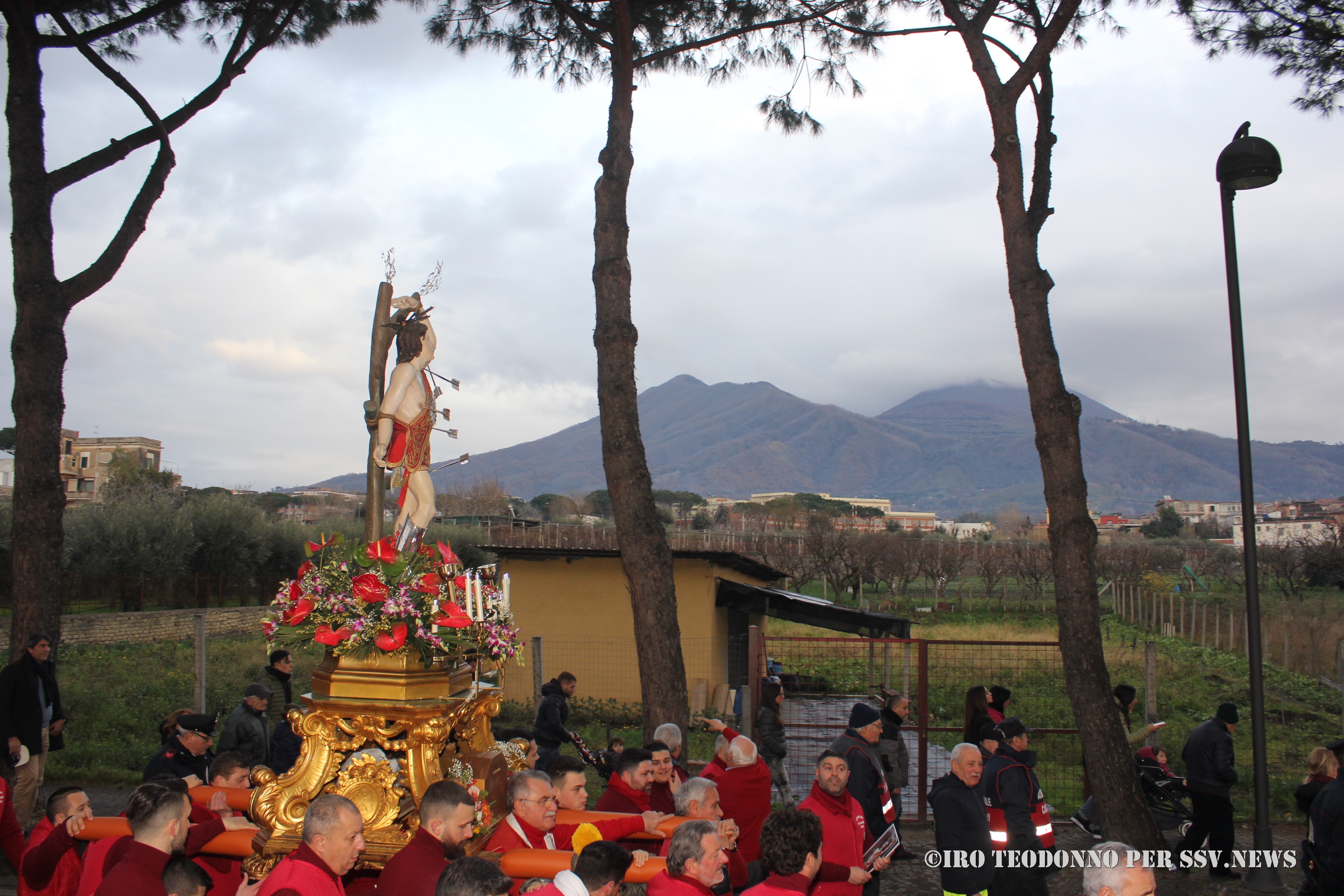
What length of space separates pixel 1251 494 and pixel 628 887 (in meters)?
4.69

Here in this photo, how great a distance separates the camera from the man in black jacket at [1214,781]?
22.3 ft

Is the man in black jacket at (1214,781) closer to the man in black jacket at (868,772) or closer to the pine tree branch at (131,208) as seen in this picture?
the man in black jacket at (868,772)

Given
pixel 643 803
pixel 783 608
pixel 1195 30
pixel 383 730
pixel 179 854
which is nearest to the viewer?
pixel 179 854

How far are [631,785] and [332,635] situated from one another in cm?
173

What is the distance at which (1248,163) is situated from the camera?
6156mm

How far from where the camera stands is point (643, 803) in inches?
193

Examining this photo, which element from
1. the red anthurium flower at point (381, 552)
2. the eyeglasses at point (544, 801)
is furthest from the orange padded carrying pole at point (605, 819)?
the red anthurium flower at point (381, 552)

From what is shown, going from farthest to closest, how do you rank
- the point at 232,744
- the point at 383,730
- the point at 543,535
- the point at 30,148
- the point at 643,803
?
the point at 543,535
the point at 30,148
the point at 232,744
the point at 643,803
the point at 383,730

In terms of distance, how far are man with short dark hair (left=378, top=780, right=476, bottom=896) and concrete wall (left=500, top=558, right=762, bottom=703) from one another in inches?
435

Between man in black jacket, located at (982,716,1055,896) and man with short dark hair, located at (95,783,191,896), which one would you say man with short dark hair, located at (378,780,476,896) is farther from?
man in black jacket, located at (982,716,1055,896)

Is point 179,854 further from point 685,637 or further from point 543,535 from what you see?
point 543,535

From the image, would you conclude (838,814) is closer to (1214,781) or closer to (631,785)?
(631,785)

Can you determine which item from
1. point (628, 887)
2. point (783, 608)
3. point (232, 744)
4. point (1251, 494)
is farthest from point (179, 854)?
point (783, 608)

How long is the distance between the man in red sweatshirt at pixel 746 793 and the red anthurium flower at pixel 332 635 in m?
2.06
